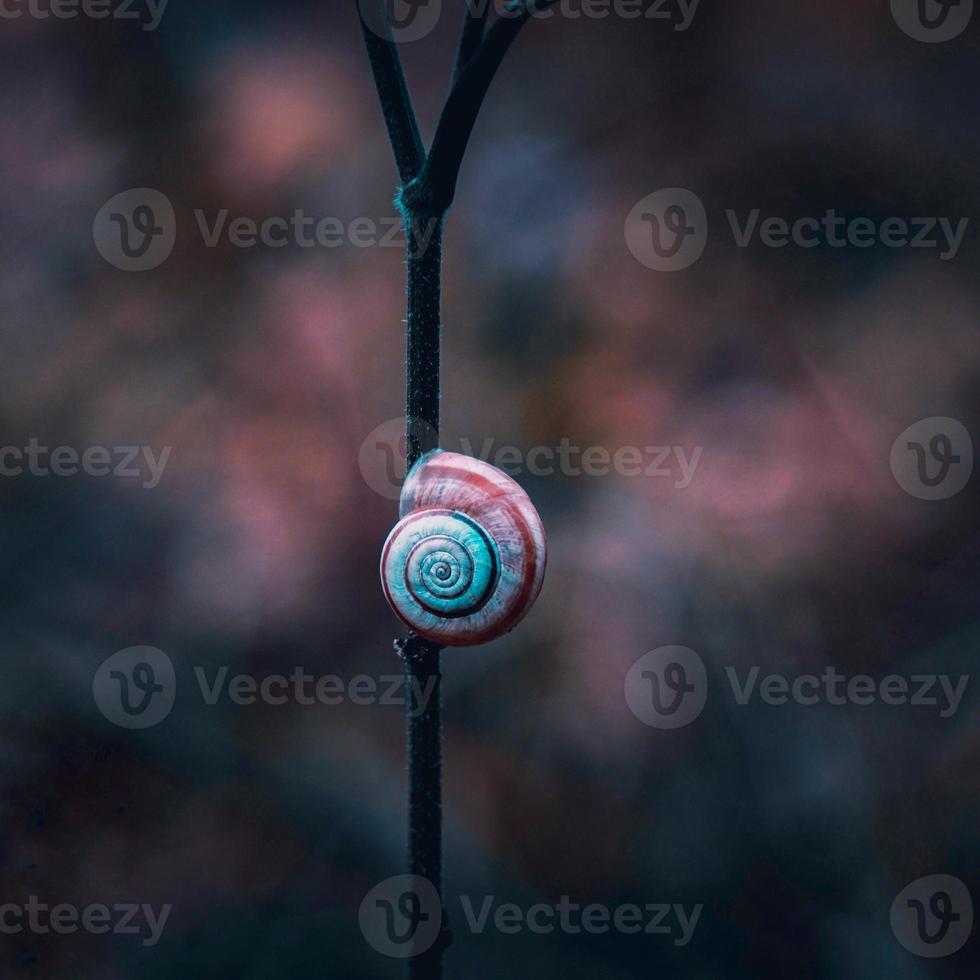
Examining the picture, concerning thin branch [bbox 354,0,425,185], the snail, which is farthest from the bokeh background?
thin branch [bbox 354,0,425,185]

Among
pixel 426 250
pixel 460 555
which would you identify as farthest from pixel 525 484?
pixel 426 250

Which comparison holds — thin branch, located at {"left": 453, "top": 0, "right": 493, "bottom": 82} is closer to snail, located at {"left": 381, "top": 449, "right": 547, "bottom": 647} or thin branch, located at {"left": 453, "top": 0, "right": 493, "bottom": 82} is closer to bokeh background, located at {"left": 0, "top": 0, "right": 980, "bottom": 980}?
snail, located at {"left": 381, "top": 449, "right": 547, "bottom": 647}

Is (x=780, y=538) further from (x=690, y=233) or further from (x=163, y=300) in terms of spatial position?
(x=163, y=300)

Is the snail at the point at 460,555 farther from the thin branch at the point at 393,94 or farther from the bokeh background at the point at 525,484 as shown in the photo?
the bokeh background at the point at 525,484

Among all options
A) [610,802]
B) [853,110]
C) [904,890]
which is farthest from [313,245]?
[904,890]

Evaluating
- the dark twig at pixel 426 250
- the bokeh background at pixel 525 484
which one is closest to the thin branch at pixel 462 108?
the dark twig at pixel 426 250

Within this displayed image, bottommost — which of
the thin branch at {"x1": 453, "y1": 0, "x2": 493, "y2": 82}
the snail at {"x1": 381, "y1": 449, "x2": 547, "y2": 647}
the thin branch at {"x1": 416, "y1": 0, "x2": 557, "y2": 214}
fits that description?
the snail at {"x1": 381, "y1": 449, "x2": 547, "y2": 647}
